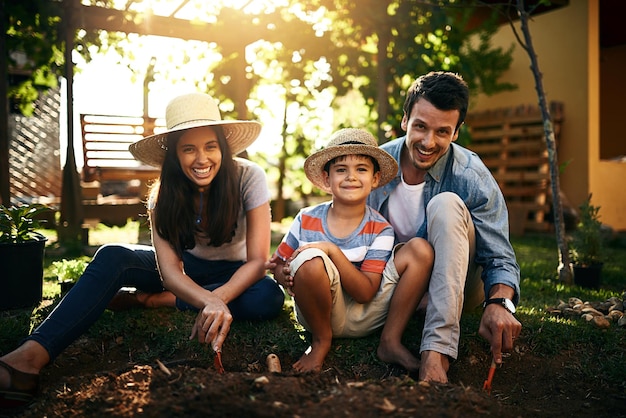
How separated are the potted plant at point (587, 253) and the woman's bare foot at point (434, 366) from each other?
256cm

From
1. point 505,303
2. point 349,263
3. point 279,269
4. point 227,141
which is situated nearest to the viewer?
point 505,303

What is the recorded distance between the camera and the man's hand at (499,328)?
245cm

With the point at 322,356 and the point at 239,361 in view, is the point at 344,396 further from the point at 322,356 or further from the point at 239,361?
the point at 239,361

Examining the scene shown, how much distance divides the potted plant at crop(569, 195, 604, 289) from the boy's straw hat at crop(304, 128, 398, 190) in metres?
2.43

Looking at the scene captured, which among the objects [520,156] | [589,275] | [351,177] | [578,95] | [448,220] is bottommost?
[589,275]

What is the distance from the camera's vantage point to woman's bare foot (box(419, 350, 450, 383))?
2.42 m

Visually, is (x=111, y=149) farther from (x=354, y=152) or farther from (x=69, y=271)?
(x=354, y=152)

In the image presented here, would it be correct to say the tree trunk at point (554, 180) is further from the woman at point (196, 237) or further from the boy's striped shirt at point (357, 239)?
the woman at point (196, 237)

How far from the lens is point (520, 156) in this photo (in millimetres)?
8922

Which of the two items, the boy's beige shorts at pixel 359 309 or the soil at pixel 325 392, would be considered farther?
the boy's beige shorts at pixel 359 309

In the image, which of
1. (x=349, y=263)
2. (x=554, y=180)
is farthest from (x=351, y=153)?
(x=554, y=180)

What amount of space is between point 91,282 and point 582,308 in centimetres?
274

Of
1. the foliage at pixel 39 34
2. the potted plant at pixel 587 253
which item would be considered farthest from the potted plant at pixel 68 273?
the potted plant at pixel 587 253

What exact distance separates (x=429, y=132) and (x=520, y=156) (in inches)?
257
